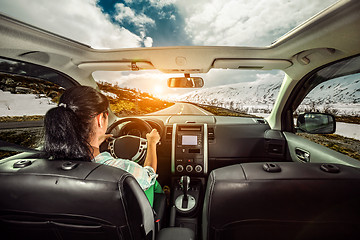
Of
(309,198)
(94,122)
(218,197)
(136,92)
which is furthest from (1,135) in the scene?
(309,198)

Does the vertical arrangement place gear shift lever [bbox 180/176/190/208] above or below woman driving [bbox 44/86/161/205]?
below

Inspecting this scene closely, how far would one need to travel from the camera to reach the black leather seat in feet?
2.93

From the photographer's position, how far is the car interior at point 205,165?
0.92 m

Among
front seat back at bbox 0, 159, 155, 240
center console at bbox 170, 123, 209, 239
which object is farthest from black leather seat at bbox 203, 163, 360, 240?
center console at bbox 170, 123, 209, 239

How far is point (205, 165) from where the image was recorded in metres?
3.53

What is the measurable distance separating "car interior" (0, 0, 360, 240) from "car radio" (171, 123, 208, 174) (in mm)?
21

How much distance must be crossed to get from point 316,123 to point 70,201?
3414 mm

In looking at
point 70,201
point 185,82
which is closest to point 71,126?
point 70,201

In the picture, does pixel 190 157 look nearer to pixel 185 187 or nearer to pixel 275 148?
pixel 185 187

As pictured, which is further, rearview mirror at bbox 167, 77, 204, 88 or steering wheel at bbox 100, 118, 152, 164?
rearview mirror at bbox 167, 77, 204, 88

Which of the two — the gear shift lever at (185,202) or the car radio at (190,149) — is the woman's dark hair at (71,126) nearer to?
the gear shift lever at (185,202)

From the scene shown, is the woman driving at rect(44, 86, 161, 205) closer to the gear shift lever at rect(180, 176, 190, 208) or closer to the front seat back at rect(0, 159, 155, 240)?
the front seat back at rect(0, 159, 155, 240)

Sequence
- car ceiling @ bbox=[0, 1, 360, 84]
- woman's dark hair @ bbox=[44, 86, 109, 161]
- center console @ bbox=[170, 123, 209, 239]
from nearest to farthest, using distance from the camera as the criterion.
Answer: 1. woman's dark hair @ bbox=[44, 86, 109, 161]
2. car ceiling @ bbox=[0, 1, 360, 84]
3. center console @ bbox=[170, 123, 209, 239]

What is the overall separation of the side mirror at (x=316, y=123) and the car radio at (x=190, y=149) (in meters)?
1.69
